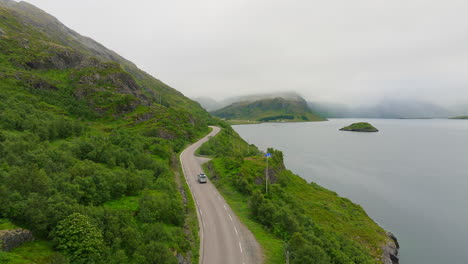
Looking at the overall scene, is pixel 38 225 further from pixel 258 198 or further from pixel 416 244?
pixel 416 244

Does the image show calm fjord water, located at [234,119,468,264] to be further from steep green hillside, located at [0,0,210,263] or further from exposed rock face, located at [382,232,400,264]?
steep green hillside, located at [0,0,210,263]

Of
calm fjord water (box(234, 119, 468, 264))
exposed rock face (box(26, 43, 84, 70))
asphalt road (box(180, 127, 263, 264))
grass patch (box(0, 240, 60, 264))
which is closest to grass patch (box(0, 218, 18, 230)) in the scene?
grass patch (box(0, 240, 60, 264))

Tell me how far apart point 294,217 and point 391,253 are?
Answer: 20573 mm

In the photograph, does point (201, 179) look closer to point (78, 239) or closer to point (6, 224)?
point (78, 239)

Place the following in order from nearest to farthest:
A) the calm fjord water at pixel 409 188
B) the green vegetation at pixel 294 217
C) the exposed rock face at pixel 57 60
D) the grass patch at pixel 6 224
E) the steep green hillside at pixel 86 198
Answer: the grass patch at pixel 6 224, the steep green hillside at pixel 86 198, the green vegetation at pixel 294 217, the calm fjord water at pixel 409 188, the exposed rock face at pixel 57 60

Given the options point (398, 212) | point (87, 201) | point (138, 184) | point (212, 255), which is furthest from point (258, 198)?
point (398, 212)

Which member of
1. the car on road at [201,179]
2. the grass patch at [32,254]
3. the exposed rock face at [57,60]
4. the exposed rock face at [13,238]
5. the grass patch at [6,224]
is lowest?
the car on road at [201,179]

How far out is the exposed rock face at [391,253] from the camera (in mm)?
37106

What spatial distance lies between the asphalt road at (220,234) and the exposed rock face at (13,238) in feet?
48.7

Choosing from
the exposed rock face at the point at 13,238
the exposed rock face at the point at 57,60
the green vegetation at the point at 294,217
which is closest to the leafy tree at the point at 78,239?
the exposed rock face at the point at 13,238

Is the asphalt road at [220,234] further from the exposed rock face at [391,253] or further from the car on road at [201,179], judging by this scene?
the exposed rock face at [391,253]

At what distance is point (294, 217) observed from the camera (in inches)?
1401

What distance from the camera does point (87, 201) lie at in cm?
2103

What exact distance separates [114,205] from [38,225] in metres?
8.75
